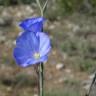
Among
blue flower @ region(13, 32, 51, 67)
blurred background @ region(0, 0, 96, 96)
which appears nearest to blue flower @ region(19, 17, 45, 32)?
blue flower @ region(13, 32, 51, 67)

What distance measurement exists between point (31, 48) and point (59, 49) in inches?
162

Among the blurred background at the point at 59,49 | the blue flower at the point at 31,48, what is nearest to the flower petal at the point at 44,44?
the blue flower at the point at 31,48

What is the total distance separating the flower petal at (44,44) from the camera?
4.45 ft

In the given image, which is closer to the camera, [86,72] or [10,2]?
[86,72]

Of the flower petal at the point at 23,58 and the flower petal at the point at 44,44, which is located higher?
the flower petal at the point at 44,44

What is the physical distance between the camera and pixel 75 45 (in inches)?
216

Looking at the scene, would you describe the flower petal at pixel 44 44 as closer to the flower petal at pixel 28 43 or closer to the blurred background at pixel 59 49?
the flower petal at pixel 28 43

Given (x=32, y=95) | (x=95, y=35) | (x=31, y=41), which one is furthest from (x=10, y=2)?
(x=31, y=41)

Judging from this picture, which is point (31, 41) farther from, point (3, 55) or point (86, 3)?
point (86, 3)

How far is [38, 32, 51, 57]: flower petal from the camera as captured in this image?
4.45ft

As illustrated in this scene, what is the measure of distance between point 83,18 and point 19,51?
503 cm

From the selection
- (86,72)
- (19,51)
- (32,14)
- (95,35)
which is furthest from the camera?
(32,14)

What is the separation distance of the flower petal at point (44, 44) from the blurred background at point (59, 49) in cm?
282

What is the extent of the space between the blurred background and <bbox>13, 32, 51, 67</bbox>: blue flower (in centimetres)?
279
